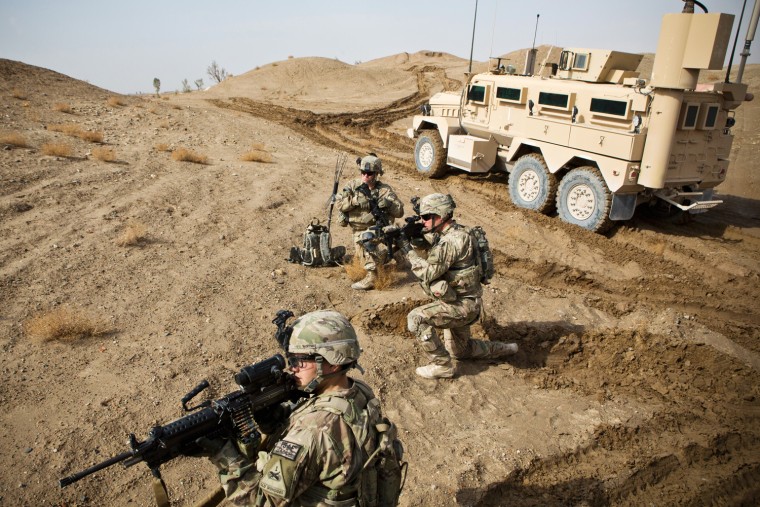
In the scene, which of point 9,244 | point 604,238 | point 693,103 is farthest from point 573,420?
point 9,244

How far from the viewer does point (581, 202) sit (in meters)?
9.65

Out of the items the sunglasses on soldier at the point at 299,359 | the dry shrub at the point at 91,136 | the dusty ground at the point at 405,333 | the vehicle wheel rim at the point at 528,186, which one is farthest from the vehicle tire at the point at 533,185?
the dry shrub at the point at 91,136

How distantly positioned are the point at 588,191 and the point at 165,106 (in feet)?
53.6

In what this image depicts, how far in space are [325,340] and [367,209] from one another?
478 centimetres

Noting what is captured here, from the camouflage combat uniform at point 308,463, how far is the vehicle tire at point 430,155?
34.8ft

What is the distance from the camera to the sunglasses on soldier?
258 cm

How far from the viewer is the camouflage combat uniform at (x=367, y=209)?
7.14 m

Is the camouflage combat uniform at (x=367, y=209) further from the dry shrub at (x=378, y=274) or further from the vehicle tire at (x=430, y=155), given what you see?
the vehicle tire at (x=430, y=155)

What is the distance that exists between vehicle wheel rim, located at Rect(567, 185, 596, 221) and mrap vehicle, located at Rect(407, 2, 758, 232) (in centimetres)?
2

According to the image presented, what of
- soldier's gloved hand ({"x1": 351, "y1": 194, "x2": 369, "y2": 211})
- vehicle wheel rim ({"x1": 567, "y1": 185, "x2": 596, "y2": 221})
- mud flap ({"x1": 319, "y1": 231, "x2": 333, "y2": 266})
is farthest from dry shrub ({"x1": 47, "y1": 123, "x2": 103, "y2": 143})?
vehicle wheel rim ({"x1": 567, "y1": 185, "x2": 596, "y2": 221})

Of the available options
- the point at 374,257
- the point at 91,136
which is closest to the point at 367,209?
the point at 374,257

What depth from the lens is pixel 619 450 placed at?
4477 millimetres

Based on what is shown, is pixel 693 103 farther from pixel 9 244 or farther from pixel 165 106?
pixel 165 106

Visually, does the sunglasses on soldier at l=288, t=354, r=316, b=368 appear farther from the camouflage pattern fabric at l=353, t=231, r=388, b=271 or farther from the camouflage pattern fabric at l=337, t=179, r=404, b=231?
the camouflage pattern fabric at l=337, t=179, r=404, b=231
